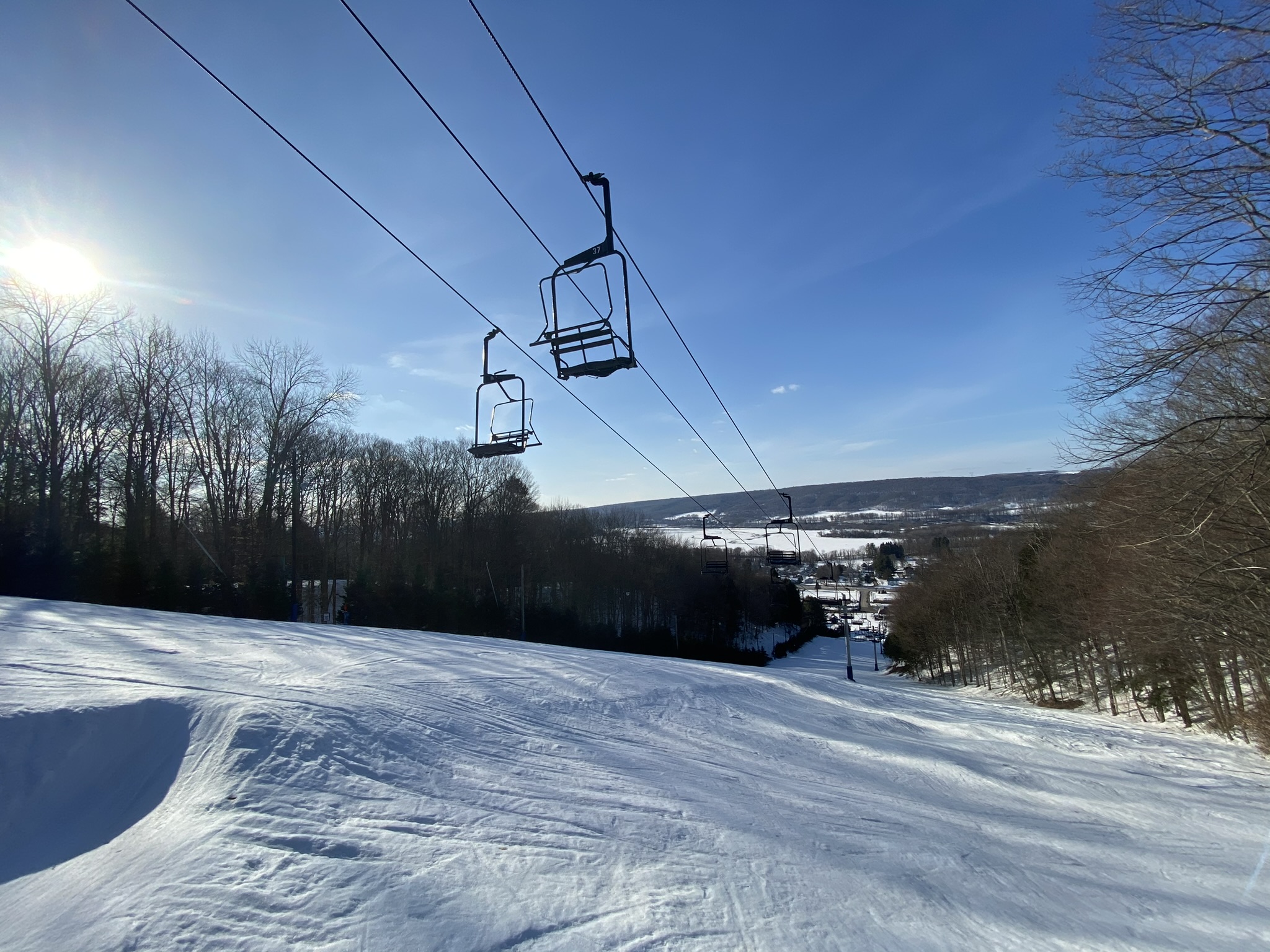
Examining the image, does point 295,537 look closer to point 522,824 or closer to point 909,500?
point 522,824

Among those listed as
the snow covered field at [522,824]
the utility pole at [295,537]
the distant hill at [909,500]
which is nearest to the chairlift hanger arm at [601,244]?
the snow covered field at [522,824]

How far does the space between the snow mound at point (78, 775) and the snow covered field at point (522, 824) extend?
0.8 inches

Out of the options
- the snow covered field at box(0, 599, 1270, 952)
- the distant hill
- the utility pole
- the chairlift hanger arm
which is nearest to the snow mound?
the snow covered field at box(0, 599, 1270, 952)

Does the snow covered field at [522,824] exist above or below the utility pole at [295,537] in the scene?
below

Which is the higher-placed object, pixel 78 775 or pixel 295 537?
pixel 295 537

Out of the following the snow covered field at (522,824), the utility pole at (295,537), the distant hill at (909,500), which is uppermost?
the distant hill at (909,500)

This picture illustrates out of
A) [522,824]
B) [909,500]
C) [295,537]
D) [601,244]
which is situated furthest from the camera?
[909,500]

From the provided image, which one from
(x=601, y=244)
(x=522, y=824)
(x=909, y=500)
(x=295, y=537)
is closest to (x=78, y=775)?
(x=522, y=824)

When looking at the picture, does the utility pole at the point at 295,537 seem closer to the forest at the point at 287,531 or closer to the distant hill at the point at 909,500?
the forest at the point at 287,531

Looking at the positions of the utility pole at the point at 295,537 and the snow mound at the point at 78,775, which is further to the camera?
the utility pole at the point at 295,537

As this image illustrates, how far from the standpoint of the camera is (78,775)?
15.3 feet

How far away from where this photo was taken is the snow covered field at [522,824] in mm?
3590

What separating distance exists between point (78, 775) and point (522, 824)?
3.36 metres

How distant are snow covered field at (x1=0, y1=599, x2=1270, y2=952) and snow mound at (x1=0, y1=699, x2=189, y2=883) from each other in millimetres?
20
